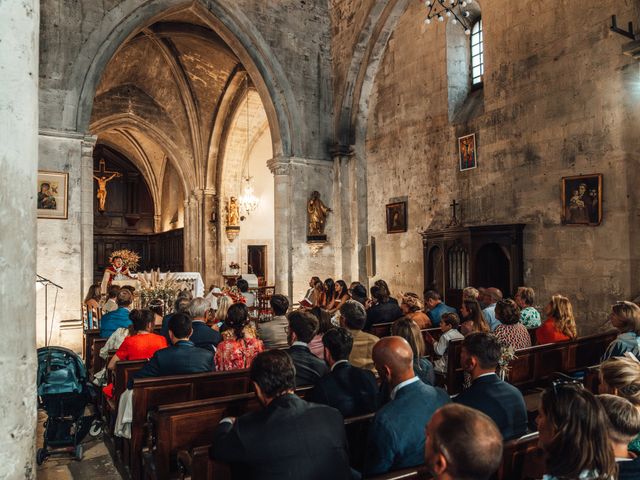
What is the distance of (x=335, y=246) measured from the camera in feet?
44.2

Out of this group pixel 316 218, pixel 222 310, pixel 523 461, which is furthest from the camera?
pixel 316 218

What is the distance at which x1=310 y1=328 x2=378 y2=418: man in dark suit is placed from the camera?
3146mm

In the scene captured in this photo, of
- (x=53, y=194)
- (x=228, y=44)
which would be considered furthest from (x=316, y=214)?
(x=53, y=194)

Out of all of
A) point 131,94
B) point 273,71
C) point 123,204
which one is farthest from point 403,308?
point 123,204

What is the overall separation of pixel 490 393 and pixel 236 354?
7.58 feet

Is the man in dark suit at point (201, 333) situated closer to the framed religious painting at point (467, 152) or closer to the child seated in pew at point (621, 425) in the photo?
the child seated in pew at point (621, 425)

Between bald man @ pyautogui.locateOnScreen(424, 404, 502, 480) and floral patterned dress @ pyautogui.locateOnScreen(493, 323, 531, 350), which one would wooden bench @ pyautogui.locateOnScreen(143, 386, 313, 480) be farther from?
floral patterned dress @ pyautogui.locateOnScreen(493, 323, 531, 350)

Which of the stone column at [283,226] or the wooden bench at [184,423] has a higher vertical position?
the stone column at [283,226]

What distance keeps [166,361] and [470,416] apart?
10.1ft

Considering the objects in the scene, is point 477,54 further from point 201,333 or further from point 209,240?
point 209,240

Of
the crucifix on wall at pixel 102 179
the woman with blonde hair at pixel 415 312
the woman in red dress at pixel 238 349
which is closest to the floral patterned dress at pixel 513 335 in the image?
the woman with blonde hair at pixel 415 312

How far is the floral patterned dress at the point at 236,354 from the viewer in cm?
442

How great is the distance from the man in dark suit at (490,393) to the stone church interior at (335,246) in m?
0.02

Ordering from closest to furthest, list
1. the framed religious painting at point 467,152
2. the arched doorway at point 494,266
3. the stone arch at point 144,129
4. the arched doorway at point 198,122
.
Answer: the arched doorway at point 494,266 < the framed religious painting at point 467,152 < the arched doorway at point 198,122 < the stone arch at point 144,129
